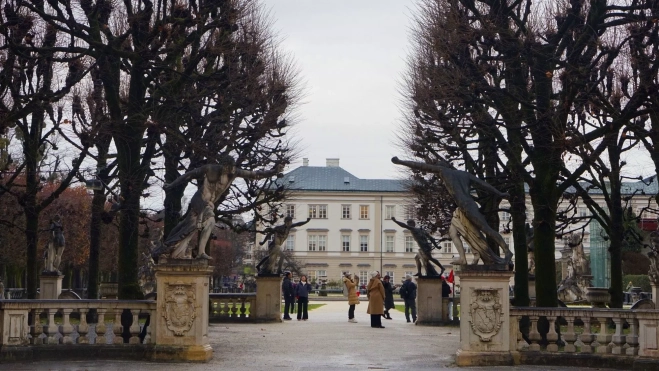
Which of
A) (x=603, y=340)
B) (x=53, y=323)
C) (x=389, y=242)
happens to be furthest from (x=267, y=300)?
(x=389, y=242)

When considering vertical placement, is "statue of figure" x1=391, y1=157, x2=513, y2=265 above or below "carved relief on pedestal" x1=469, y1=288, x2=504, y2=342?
above

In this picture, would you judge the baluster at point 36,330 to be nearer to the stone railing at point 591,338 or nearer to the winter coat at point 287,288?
the stone railing at point 591,338

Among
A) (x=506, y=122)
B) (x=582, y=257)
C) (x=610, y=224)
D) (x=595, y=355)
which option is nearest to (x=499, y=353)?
(x=595, y=355)

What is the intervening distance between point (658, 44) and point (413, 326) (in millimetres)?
14570

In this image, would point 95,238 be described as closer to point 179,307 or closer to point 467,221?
point 179,307

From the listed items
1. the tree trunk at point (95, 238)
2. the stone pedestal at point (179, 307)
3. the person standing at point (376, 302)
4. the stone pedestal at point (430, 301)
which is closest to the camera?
the stone pedestal at point (179, 307)

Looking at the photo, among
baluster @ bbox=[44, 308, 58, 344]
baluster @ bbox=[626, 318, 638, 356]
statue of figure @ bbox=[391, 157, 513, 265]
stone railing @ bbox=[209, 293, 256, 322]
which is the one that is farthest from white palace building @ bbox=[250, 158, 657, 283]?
baluster @ bbox=[626, 318, 638, 356]

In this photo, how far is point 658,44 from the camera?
19.5 metres

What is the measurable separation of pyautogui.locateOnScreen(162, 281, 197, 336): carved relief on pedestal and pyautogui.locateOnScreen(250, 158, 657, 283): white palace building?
10011 cm

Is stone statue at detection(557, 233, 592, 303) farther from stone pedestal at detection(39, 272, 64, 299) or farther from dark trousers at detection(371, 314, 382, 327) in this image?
stone pedestal at detection(39, 272, 64, 299)

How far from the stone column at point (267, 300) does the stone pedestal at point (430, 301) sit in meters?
4.58

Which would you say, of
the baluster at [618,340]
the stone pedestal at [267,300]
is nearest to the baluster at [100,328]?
the baluster at [618,340]

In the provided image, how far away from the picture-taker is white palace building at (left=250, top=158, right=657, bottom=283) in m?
118

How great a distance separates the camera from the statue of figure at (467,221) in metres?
17.1
